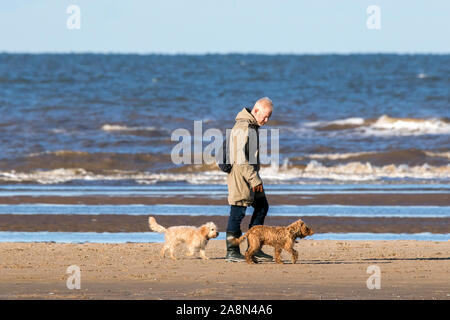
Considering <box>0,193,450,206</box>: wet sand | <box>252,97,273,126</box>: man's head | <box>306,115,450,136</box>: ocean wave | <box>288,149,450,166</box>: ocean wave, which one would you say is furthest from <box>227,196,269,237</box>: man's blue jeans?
<box>306,115,450,136</box>: ocean wave

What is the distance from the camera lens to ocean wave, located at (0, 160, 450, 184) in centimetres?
1948

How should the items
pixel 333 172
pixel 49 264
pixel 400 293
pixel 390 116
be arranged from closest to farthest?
pixel 400 293, pixel 49 264, pixel 333 172, pixel 390 116

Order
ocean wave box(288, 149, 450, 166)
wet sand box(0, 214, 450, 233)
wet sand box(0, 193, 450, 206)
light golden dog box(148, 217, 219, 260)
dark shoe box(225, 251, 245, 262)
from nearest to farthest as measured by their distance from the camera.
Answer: dark shoe box(225, 251, 245, 262) < light golden dog box(148, 217, 219, 260) < wet sand box(0, 214, 450, 233) < wet sand box(0, 193, 450, 206) < ocean wave box(288, 149, 450, 166)

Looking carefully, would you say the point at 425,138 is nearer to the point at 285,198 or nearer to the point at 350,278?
the point at 285,198

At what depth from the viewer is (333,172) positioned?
21062 mm

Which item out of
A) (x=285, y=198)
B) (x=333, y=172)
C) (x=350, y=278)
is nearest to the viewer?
(x=350, y=278)

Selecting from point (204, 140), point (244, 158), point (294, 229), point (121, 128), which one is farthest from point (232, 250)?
point (121, 128)

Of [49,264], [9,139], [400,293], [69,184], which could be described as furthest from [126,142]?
[400,293]

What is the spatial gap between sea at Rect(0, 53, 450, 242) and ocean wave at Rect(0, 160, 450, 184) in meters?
0.03

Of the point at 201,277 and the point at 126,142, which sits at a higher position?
the point at 126,142

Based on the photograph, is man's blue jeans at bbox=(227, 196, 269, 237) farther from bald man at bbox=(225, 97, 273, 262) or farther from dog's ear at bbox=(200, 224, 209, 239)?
dog's ear at bbox=(200, 224, 209, 239)

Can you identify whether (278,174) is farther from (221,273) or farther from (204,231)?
(221,273)

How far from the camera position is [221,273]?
26.8ft

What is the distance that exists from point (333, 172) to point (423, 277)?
43.6 feet
